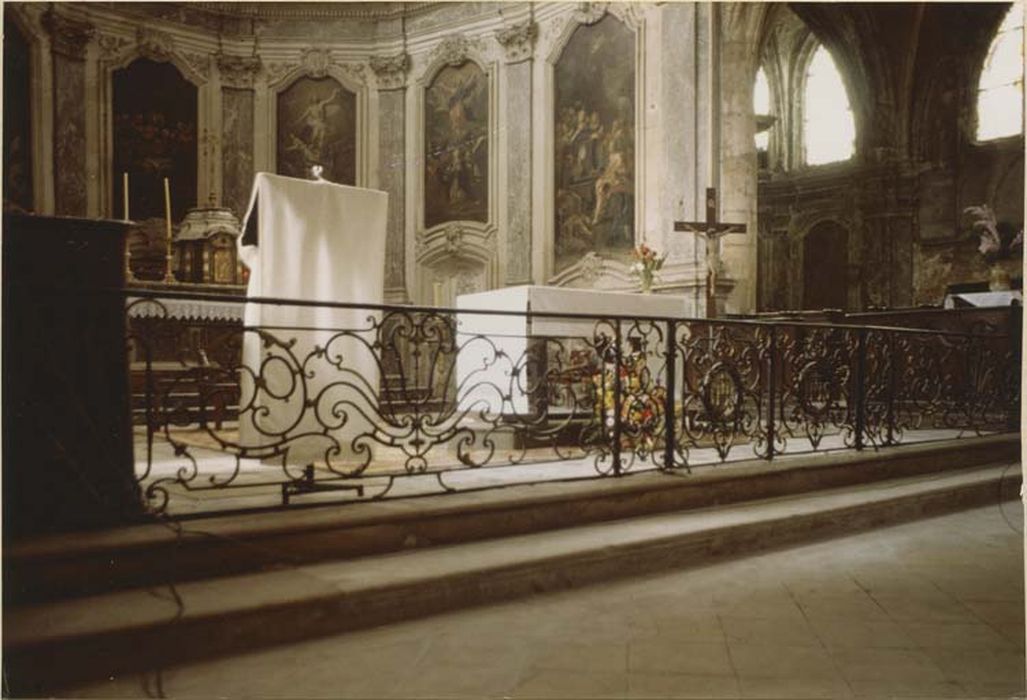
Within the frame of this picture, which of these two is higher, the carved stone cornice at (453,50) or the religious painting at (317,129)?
the carved stone cornice at (453,50)

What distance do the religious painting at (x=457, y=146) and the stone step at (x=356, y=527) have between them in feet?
30.1

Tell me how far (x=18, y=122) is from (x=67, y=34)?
61.6 inches

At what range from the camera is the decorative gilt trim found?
1299cm

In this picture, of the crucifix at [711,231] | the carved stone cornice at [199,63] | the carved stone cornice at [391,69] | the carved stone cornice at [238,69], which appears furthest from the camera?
the carved stone cornice at [391,69]

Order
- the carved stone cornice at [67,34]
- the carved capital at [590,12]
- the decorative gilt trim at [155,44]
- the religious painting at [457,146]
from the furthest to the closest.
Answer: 1. the religious painting at [457,146]
2. the decorative gilt trim at [155,44]
3. the carved stone cornice at [67,34]
4. the carved capital at [590,12]

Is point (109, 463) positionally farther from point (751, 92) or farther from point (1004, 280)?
point (1004, 280)

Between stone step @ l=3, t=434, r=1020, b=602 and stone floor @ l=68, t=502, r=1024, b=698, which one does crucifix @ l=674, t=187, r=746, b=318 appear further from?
stone floor @ l=68, t=502, r=1024, b=698

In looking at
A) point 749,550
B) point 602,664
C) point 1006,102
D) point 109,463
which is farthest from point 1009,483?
point 1006,102

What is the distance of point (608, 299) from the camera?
6953mm

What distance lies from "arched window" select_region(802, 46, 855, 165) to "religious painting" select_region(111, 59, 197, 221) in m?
13.0

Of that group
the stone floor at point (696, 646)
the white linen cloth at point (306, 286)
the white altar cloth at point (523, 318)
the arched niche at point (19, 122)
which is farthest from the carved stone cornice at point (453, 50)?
the stone floor at point (696, 646)

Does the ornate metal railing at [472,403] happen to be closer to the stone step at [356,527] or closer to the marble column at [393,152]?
the stone step at [356,527]

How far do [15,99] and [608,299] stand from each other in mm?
9627

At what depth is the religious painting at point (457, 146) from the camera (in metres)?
13.3
